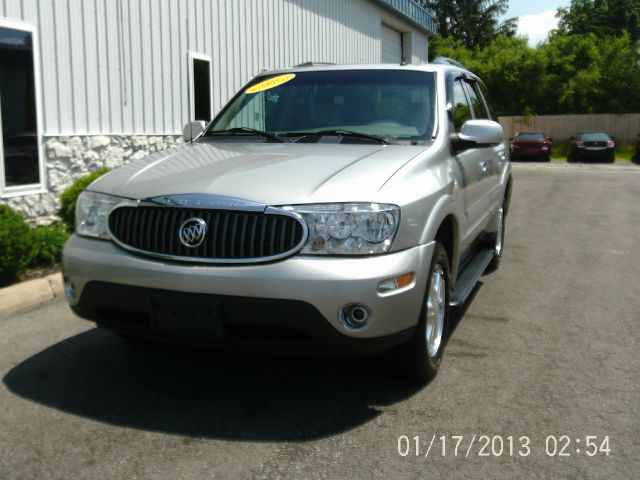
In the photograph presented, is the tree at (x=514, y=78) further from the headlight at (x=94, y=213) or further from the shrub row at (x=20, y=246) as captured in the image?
the headlight at (x=94, y=213)

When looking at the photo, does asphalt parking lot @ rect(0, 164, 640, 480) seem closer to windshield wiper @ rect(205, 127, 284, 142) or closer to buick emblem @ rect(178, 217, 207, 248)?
buick emblem @ rect(178, 217, 207, 248)

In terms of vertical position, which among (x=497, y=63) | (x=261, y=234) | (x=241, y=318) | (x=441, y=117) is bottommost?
(x=241, y=318)

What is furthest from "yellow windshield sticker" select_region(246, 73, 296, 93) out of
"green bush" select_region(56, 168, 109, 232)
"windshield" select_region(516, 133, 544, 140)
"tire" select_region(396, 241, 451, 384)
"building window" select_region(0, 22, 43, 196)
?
"windshield" select_region(516, 133, 544, 140)

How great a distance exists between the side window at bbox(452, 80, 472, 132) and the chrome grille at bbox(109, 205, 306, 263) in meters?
1.95

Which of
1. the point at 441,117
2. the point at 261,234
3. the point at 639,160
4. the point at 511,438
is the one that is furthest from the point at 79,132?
the point at 639,160

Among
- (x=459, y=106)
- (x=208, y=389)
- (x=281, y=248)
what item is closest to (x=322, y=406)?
(x=208, y=389)

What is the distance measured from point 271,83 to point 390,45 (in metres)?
18.6

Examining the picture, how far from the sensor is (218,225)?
336cm

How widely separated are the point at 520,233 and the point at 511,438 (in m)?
6.65

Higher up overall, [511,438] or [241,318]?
[241,318]

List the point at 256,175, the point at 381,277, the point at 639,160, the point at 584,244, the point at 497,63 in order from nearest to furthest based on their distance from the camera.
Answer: the point at 381,277 → the point at 256,175 → the point at 584,244 → the point at 639,160 → the point at 497,63

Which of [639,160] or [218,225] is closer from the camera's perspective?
[218,225]

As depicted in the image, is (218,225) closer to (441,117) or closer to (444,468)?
(444,468)

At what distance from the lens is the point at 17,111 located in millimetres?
7992
